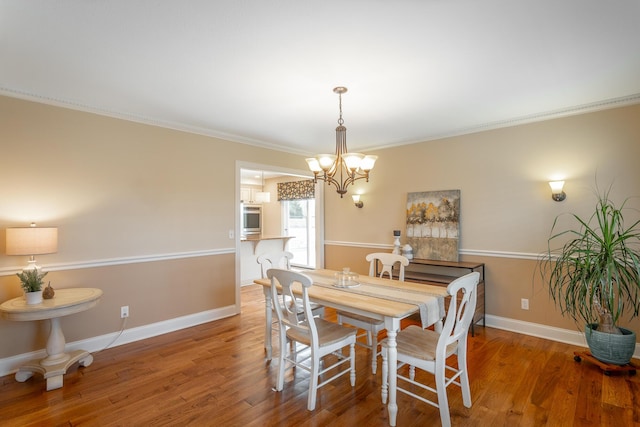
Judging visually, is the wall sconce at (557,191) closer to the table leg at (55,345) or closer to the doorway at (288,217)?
the doorway at (288,217)

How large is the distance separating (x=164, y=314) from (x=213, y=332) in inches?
24.0

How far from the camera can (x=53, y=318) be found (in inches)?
104

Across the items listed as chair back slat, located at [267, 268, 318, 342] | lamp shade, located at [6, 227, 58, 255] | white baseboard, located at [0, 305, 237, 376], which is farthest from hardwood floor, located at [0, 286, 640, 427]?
lamp shade, located at [6, 227, 58, 255]

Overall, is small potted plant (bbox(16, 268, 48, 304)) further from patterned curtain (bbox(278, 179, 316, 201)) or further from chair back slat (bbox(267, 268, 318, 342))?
patterned curtain (bbox(278, 179, 316, 201))

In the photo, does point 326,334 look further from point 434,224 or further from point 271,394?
point 434,224

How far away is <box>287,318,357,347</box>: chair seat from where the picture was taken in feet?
7.76

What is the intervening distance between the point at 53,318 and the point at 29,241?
26.2 inches

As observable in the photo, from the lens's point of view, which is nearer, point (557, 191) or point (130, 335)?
point (557, 191)

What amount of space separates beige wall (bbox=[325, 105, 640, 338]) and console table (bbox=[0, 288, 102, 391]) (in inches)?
151

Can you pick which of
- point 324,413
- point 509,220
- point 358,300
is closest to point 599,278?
point 509,220

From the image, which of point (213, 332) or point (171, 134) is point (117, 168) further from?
point (213, 332)

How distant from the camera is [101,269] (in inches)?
129

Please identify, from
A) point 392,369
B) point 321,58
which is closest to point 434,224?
point 392,369

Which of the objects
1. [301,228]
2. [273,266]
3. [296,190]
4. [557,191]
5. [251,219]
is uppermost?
[296,190]
